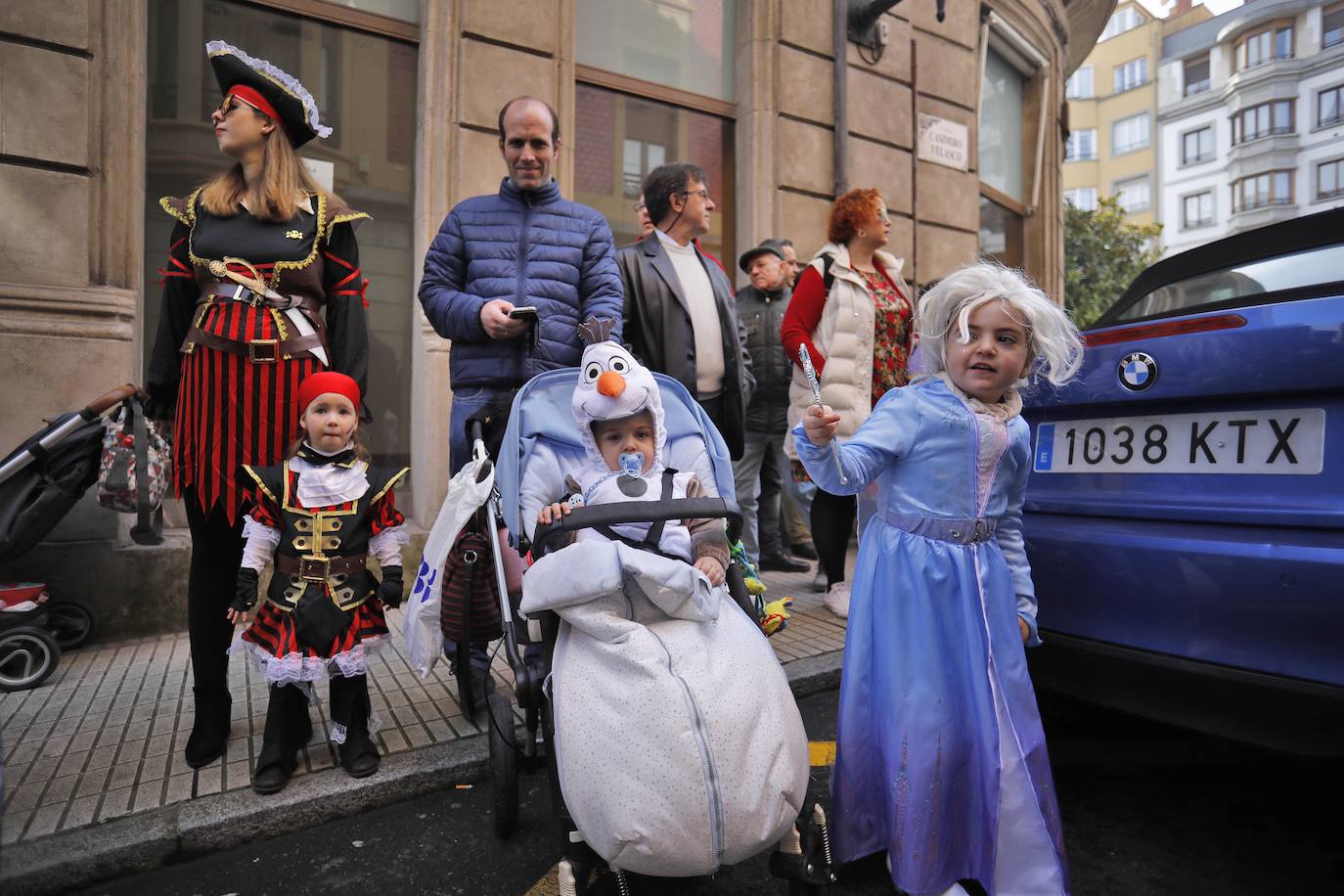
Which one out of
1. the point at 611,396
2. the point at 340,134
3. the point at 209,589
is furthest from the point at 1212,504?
the point at 340,134

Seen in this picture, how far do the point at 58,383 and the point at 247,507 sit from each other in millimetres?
2232

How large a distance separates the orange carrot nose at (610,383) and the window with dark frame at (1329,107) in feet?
10.9

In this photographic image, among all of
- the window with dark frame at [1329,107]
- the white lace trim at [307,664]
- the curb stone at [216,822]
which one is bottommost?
the curb stone at [216,822]

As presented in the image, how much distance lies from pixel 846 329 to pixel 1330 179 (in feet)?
6.97

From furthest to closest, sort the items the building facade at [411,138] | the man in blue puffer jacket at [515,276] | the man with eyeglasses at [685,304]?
the building facade at [411,138] → the man with eyeglasses at [685,304] → the man in blue puffer jacket at [515,276]

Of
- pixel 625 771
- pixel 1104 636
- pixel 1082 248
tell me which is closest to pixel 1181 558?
pixel 1104 636

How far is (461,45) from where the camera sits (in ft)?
18.0

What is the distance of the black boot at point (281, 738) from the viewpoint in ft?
8.36

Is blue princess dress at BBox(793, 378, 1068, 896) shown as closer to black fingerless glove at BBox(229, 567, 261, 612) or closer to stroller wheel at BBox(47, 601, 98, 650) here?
black fingerless glove at BBox(229, 567, 261, 612)

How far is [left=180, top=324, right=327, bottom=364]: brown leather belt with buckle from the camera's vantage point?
8.82ft

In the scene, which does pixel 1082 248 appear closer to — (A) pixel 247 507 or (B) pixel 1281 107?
(B) pixel 1281 107

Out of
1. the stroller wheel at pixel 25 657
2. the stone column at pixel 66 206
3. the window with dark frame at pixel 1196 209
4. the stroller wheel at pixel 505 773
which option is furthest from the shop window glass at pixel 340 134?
the window with dark frame at pixel 1196 209

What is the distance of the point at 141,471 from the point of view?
2748mm

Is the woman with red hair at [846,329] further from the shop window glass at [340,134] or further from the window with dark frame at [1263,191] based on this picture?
the shop window glass at [340,134]
